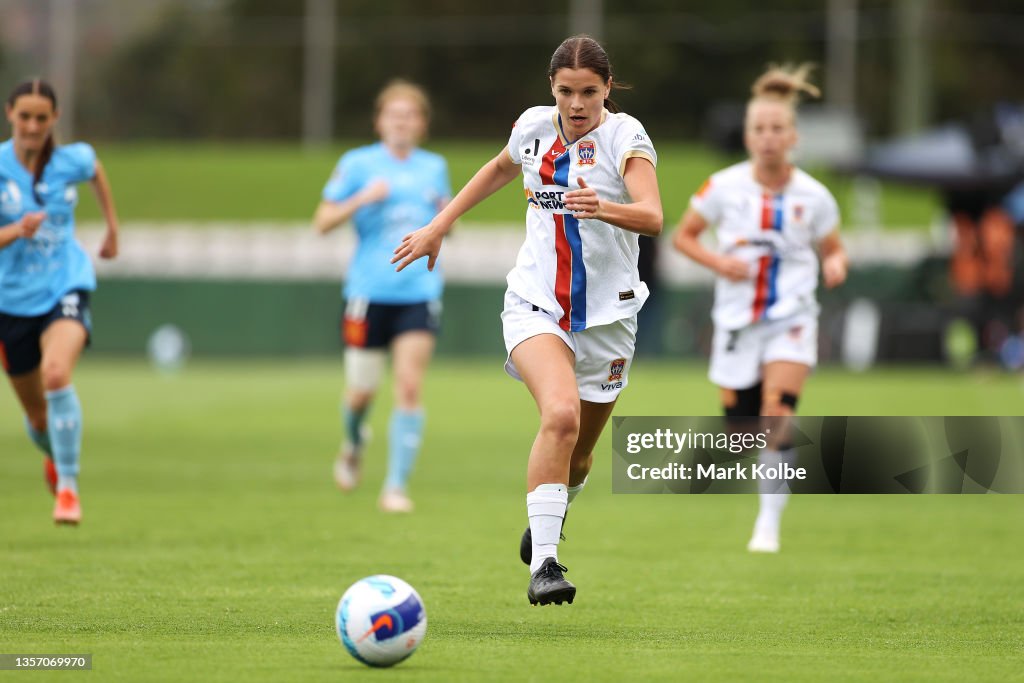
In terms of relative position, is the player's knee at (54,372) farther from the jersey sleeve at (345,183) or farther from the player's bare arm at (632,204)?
the player's bare arm at (632,204)

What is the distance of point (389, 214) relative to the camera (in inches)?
424

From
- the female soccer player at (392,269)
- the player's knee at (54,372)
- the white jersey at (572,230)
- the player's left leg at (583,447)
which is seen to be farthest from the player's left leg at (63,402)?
the white jersey at (572,230)

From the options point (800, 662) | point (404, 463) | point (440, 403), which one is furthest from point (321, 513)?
point (440, 403)

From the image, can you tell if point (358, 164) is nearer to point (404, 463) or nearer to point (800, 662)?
point (404, 463)

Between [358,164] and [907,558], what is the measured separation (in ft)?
14.5

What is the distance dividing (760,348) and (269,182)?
30.0 meters

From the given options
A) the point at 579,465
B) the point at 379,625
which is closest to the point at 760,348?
the point at 579,465

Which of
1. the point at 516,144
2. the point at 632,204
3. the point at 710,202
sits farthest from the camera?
the point at 710,202

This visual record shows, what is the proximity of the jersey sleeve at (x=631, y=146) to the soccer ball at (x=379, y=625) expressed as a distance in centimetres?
199

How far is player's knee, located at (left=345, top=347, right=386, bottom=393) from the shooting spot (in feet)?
35.7

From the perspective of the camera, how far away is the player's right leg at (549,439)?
6387 millimetres

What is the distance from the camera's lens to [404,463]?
10539mm

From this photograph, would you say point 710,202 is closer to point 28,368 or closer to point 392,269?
point 392,269

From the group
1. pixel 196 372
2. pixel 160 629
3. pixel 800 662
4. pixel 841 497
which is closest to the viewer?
pixel 800 662
